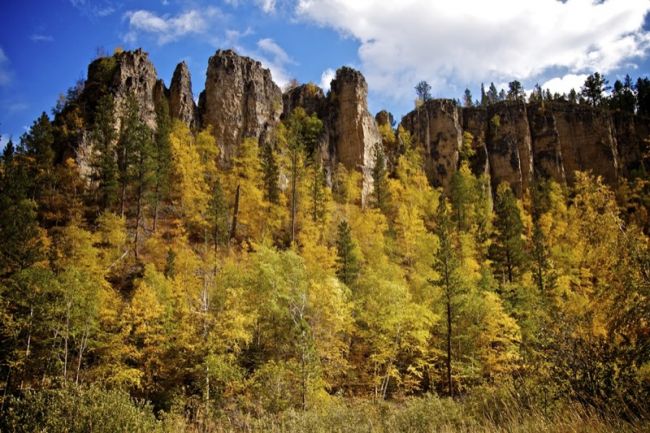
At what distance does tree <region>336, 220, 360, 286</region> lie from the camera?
3188 centimetres

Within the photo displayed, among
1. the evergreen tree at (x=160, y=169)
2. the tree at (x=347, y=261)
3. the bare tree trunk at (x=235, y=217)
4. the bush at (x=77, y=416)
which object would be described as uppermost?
the evergreen tree at (x=160, y=169)

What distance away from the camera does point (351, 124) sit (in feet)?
233

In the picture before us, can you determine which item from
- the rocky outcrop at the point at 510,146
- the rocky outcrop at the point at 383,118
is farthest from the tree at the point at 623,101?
the rocky outcrop at the point at 383,118

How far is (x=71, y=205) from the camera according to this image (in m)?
41.7

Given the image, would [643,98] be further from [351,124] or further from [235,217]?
[235,217]

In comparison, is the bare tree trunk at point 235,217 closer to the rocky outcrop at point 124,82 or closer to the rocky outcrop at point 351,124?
the rocky outcrop at point 124,82

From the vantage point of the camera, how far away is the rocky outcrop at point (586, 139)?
7638 centimetres

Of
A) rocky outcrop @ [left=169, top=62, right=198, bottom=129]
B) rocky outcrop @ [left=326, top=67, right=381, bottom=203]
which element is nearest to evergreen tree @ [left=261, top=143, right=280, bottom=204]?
rocky outcrop @ [left=169, top=62, right=198, bottom=129]

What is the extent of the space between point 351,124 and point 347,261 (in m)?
43.9

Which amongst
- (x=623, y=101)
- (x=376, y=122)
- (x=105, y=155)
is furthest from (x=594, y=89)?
(x=105, y=155)

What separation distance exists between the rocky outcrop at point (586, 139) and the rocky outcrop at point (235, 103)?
58829mm

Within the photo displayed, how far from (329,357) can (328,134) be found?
5353 cm

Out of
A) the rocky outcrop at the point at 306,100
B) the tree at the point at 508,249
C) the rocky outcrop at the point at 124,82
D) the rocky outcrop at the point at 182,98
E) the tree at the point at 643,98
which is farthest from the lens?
the tree at the point at 643,98

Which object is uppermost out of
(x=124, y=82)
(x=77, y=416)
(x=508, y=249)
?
(x=124, y=82)
